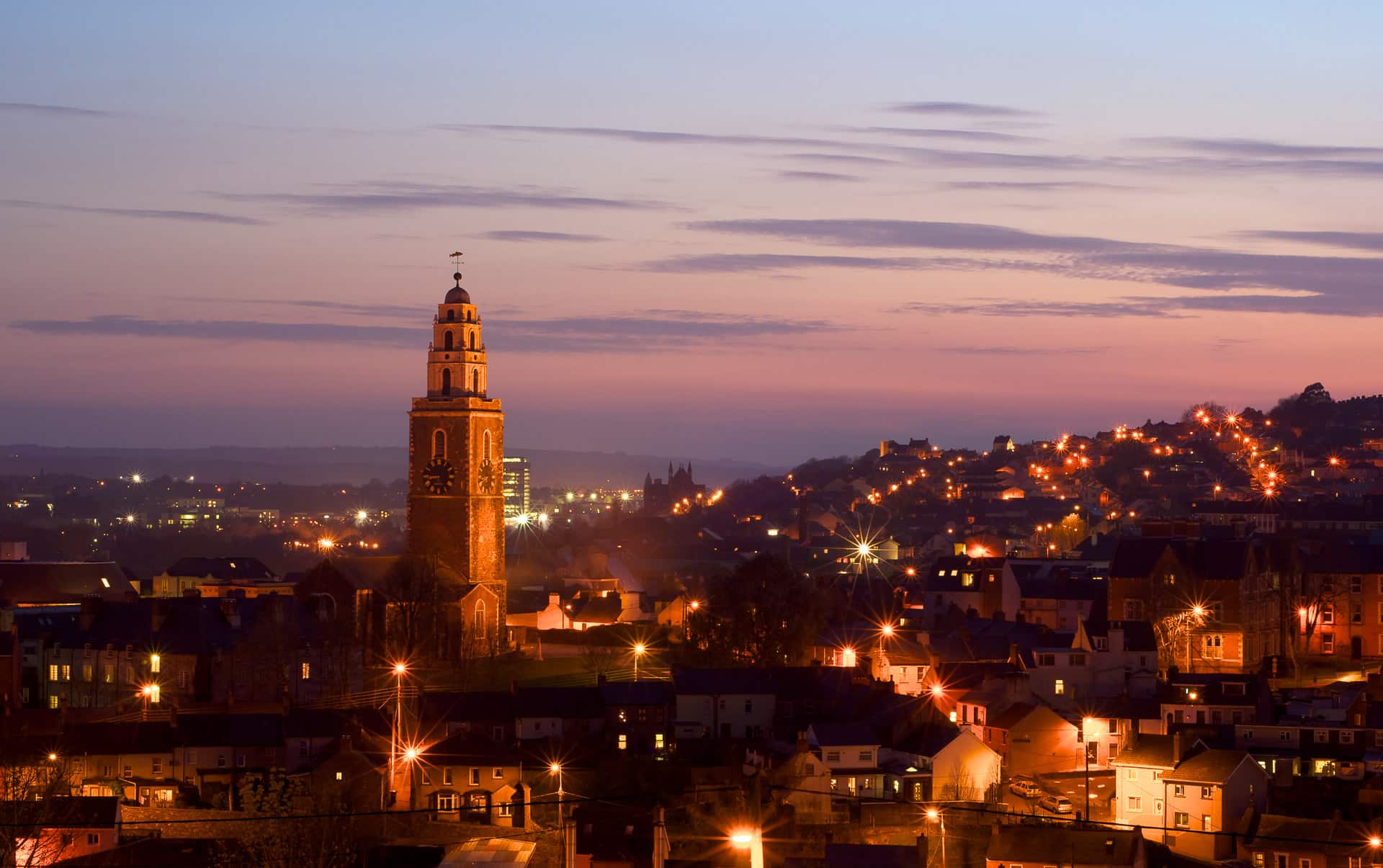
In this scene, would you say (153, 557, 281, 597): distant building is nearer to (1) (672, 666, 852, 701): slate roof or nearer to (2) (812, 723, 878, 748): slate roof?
(1) (672, 666, 852, 701): slate roof

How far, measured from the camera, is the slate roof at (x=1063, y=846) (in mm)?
49312

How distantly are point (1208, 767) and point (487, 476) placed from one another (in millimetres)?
35873

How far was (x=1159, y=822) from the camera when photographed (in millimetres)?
54750

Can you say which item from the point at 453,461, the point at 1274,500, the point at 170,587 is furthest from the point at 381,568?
the point at 1274,500

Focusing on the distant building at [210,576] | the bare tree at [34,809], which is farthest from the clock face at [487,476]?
the bare tree at [34,809]

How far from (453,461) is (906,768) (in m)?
29.6

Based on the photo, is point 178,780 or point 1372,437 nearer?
point 178,780

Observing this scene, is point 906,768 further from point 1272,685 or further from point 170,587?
point 170,587

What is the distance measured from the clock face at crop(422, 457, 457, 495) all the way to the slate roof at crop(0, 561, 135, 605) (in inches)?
494

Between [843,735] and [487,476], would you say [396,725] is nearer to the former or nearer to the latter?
[843,735]

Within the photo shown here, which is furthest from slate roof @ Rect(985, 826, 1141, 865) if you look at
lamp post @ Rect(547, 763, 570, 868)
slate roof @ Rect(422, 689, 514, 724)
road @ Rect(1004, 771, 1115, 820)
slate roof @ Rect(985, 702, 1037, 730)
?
slate roof @ Rect(422, 689, 514, 724)

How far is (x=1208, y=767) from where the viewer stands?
5516cm

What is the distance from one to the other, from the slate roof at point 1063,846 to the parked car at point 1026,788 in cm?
696

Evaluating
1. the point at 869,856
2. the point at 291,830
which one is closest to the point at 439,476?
the point at 291,830
